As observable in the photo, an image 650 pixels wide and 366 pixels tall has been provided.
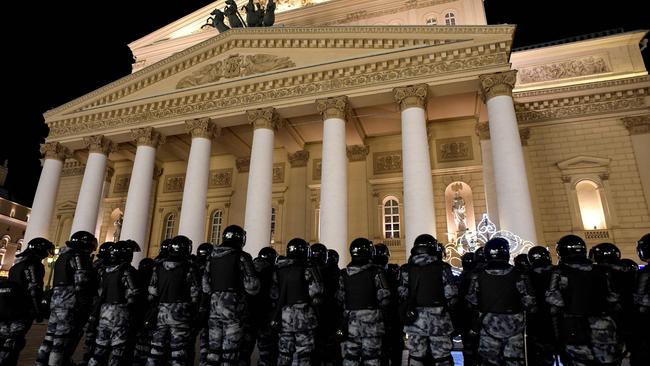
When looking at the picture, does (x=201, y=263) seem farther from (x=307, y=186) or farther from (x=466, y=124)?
(x=466, y=124)

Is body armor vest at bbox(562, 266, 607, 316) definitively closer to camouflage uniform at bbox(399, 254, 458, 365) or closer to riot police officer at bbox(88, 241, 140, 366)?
camouflage uniform at bbox(399, 254, 458, 365)

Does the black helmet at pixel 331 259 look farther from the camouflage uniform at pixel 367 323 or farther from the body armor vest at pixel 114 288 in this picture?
the body armor vest at pixel 114 288

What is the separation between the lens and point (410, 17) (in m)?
20.6

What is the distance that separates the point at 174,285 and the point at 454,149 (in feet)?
48.1

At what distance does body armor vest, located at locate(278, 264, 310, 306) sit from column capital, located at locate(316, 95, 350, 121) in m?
9.52

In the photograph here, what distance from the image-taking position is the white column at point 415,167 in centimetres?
1132

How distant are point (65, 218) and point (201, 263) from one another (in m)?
20.1

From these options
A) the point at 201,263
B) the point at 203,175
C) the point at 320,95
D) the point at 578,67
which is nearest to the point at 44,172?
the point at 203,175

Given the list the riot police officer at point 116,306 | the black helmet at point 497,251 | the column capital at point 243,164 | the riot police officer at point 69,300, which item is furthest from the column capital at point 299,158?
the black helmet at point 497,251

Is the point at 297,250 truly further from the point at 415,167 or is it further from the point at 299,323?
the point at 415,167

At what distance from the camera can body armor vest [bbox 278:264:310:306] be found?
485 cm

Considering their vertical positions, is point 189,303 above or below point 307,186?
below

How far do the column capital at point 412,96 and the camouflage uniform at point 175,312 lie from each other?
9.82 m

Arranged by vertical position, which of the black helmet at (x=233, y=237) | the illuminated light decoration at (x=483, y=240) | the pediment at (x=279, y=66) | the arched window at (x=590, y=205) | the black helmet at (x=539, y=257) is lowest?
the black helmet at (x=539, y=257)
